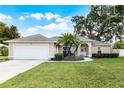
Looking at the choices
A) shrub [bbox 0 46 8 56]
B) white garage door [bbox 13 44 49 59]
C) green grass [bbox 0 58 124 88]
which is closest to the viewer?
green grass [bbox 0 58 124 88]

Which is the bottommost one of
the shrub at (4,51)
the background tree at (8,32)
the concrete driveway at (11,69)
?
the concrete driveway at (11,69)

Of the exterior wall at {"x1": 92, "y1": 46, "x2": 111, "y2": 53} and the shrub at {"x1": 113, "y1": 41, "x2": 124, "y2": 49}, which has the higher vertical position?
the shrub at {"x1": 113, "y1": 41, "x2": 124, "y2": 49}

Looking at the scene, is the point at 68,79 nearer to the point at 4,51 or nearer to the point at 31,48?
the point at 31,48

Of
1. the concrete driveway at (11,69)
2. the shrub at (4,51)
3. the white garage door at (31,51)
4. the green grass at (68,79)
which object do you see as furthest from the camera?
the shrub at (4,51)

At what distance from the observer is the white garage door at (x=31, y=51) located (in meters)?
26.8

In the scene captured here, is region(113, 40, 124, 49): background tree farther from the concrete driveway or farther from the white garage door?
the concrete driveway

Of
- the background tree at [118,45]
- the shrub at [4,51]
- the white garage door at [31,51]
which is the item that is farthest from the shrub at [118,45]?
the white garage door at [31,51]

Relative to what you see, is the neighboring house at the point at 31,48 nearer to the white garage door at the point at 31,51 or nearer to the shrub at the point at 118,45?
the white garage door at the point at 31,51

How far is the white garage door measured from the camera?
2683 cm

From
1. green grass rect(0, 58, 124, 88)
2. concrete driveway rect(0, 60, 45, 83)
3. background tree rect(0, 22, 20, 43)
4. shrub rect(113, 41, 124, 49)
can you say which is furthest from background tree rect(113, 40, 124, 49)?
green grass rect(0, 58, 124, 88)

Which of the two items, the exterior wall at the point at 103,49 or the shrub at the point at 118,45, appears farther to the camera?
the shrub at the point at 118,45

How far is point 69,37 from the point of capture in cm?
2634
